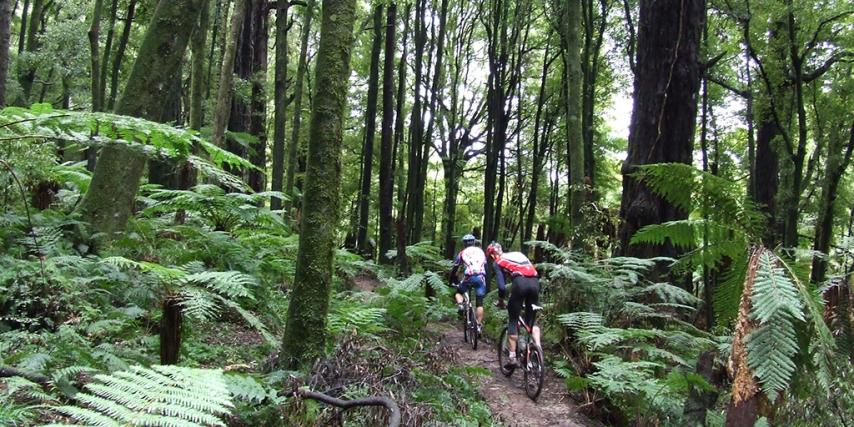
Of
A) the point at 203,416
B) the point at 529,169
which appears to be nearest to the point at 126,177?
the point at 203,416

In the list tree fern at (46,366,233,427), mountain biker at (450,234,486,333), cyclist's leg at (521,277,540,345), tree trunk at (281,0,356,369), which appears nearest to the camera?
tree fern at (46,366,233,427)

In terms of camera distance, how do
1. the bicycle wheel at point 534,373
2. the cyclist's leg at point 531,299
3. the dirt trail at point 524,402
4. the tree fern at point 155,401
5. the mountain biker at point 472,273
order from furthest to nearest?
the mountain biker at point 472,273, the cyclist's leg at point 531,299, the bicycle wheel at point 534,373, the dirt trail at point 524,402, the tree fern at point 155,401

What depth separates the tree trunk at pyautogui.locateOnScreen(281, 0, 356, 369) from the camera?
386 centimetres

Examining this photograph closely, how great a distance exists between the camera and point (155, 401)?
1306 millimetres

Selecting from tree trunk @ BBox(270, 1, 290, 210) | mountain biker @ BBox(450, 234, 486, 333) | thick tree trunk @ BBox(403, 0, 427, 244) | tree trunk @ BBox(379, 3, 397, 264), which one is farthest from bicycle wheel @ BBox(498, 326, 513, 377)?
thick tree trunk @ BBox(403, 0, 427, 244)

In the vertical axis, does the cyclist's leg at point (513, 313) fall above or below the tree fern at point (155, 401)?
below

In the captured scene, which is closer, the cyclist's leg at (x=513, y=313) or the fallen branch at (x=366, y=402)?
the fallen branch at (x=366, y=402)

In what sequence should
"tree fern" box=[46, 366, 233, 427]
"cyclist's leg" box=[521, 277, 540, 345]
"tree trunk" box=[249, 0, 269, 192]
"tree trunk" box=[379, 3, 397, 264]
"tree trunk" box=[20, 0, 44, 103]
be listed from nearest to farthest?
"tree fern" box=[46, 366, 233, 427]
"cyclist's leg" box=[521, 277, 540, 345]
"tree trunk" box=[249, 0, 269, 192]
"tree trunk" box=[379, 3, 397, 264]
"tree trunk" box=[20, 0, 44, 103]

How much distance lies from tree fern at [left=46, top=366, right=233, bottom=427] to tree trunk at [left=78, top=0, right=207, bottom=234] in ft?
15.6

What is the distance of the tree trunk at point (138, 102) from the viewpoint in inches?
214

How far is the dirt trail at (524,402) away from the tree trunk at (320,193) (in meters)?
2.87

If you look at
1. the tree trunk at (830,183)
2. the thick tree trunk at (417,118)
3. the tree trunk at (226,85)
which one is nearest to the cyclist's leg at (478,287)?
the tree trunk at (226,85)

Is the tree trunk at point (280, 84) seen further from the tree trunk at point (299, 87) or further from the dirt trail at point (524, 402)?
the dirt trail at point (524, 402)

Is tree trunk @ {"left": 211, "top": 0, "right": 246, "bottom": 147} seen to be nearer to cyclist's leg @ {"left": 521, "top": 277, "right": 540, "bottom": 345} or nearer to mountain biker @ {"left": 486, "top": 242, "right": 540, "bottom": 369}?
mountain biker @ {"left": 486, "top": 242, "right": 540, "bottom": 369}
